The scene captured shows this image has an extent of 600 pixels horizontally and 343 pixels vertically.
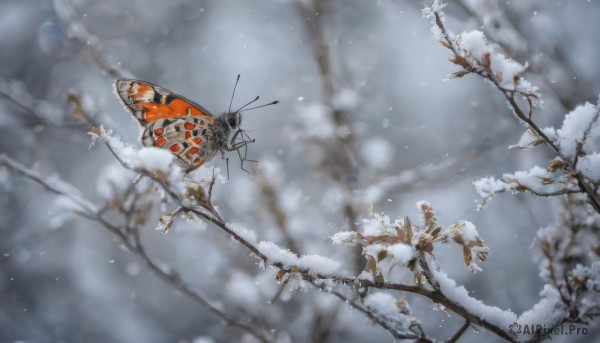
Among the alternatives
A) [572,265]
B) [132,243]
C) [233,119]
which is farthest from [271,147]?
[572,265]

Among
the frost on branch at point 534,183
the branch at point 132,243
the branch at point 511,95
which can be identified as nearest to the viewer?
the branch at point 511,95

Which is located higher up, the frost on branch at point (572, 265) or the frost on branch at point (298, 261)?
the frost on branch at point (572, 265)

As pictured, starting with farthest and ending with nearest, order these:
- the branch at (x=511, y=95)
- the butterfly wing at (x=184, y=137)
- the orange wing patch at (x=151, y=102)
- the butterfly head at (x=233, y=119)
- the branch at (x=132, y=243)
Answer: the butterfly head at (x=233, y=119) < the orange wing patch at (x=151, y=102) < the butterfly wing at (x=184, y=137) < the branch at (x=132, y=243) < the branch at (x=511, y=95)

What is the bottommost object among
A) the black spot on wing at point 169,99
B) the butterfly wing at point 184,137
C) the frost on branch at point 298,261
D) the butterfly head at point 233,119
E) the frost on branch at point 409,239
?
the frost on branch at point 298,261

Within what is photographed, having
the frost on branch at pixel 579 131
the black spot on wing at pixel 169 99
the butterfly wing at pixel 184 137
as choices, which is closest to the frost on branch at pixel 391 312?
the frost on branch at pixel 579 131

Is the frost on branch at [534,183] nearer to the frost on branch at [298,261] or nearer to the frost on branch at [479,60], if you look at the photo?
the frost on branch at [479,60]

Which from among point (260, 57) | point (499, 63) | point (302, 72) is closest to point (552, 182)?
point (499, 63)

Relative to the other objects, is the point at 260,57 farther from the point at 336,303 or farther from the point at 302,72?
the point at 336,303
